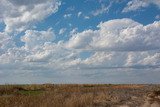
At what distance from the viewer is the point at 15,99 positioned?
23.6 metres

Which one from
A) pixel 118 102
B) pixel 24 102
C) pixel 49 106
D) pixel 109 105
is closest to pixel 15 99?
pixel 24 102

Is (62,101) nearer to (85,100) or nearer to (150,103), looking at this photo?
(85,100)

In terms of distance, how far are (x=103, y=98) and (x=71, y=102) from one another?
6.79 m

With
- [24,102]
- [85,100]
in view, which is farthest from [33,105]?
[85,100]

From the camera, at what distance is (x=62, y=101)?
24500mm

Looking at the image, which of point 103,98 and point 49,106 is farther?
point 103,98

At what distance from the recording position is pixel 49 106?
21.9 m

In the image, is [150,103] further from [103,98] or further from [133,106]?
[103,98]

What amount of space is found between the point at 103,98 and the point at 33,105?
9.35 metres

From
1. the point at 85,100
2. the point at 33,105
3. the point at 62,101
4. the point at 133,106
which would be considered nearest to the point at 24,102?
the point at 33,105

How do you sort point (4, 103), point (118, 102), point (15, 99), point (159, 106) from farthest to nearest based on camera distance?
point (118, 102) < point (159, 106) < point (15, 99) < point (4, 103)

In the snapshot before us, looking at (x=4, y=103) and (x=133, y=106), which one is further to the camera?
(x=133, y=106)

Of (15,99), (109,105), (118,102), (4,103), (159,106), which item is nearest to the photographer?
(4,103)

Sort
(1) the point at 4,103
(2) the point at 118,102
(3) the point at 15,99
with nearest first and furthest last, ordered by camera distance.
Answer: (1) the point at 4,103, (3) the point at 15,99, (2) the point at 118,102
